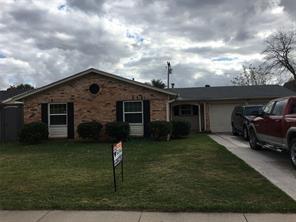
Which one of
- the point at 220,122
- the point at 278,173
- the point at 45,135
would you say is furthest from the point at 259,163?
the point at 220,122

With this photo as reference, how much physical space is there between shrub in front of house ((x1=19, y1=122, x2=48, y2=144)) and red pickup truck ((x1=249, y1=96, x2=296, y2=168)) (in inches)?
452

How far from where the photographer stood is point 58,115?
924 inches

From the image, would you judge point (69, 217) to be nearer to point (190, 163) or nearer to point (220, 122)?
point (190, 163)

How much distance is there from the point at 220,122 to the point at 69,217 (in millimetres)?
23466

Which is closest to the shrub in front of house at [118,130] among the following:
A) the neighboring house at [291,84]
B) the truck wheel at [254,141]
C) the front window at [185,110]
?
the truck wheel at [254,141]

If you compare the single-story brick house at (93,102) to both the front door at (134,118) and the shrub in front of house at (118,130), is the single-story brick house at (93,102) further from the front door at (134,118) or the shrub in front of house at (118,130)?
the shrub in front of house at (118,130)

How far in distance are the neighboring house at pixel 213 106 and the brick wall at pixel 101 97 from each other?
6034 mm

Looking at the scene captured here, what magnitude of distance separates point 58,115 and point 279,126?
46.7ft

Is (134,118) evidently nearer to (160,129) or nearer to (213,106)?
(160,129)

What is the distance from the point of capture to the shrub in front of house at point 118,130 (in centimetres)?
2138

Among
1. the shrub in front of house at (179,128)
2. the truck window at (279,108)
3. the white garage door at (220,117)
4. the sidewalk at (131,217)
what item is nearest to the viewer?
the sidewalk at (131,217)

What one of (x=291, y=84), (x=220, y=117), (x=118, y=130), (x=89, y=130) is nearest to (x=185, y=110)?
(x=220, y=117)

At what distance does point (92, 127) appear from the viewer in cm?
2170

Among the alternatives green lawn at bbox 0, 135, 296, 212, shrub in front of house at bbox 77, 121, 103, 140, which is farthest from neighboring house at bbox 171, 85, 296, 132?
green lawn at bbox 0, 135, 296, 212
